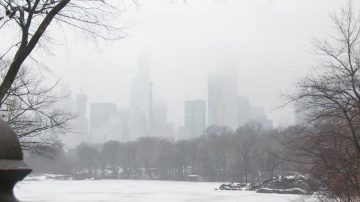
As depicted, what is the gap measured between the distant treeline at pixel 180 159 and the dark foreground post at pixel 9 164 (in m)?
97.9

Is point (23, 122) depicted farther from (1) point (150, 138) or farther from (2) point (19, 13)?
(1) point (150, 138)

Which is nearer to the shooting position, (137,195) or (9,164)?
(9,164)

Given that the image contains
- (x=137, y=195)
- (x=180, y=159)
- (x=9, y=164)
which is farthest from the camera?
(x=180, y=159)

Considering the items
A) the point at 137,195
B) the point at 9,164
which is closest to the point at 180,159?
the point at 137,195

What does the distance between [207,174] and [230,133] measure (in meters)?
11.4

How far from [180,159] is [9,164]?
134 metres

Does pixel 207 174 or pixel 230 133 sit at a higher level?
pixel 230 133

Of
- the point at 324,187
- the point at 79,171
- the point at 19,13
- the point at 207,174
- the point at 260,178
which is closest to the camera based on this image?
the point at 19,13

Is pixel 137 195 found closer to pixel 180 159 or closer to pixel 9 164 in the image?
pixel 9 164

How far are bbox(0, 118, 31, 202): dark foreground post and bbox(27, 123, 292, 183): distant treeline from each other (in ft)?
321

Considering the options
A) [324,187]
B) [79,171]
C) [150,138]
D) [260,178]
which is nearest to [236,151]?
[260,178]

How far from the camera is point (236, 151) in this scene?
388ft

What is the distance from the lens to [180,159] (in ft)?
443

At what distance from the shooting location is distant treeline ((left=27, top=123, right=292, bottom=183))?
111 meters
